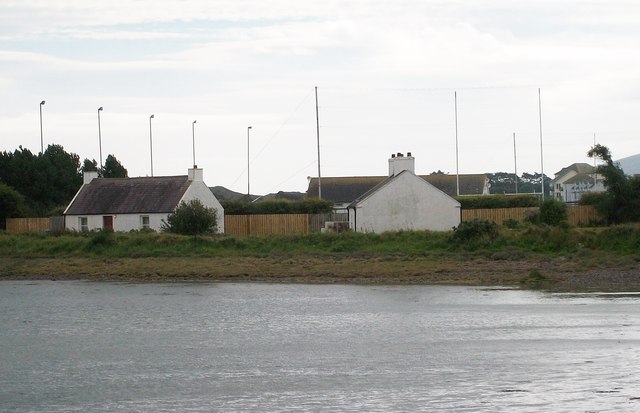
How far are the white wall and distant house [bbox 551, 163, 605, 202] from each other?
58565 millimetres

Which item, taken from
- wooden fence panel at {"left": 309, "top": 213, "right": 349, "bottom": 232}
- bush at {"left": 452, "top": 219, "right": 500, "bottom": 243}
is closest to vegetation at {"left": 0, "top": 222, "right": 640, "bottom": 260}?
bush at {"left": 452, "top": 219, "right": 500, "bottom": 243}

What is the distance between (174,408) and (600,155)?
5603 centimetres

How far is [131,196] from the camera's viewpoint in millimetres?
69750

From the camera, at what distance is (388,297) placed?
3466cm

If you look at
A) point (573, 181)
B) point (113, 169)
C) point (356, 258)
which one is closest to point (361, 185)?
point (113, 169)

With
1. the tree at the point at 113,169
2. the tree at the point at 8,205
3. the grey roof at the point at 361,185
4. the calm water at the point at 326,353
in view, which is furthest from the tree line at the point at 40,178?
the calm water at the point at 326,353

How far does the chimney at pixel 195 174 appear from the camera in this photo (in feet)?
230

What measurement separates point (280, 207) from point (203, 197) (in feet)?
18.8

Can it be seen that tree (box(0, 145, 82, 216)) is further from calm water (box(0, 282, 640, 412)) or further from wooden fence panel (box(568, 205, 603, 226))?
calm water (box(0, 282, 640, 412))

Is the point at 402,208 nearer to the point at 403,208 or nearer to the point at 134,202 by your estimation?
the point at 403,208

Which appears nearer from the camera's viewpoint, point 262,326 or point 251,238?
point 262,326

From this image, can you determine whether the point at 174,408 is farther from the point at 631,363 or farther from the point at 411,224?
the point at 411,224

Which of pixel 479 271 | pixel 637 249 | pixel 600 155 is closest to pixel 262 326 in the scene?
pixel 479 271

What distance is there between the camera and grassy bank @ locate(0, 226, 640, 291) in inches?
1619
